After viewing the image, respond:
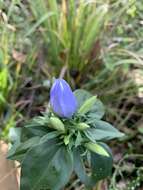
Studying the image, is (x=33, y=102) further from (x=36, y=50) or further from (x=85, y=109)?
(x=85, y=109)

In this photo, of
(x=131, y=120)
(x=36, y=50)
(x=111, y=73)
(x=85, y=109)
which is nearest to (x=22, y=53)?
(x=36, y=50)

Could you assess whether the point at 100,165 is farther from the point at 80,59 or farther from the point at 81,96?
the point at 80,59

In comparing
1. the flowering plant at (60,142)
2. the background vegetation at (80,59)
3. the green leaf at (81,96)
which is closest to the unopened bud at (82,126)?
the flowering plant at (60,142)

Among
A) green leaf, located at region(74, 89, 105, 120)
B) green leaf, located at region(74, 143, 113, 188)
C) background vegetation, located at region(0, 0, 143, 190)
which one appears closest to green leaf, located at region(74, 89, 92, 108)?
green leaf, located at region(74, 89, 105, 120)

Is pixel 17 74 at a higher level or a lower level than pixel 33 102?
higher

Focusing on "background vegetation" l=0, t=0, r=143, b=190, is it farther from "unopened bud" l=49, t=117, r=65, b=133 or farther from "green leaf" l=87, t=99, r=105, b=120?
"unopened bud" l=49, t=117, r=65, b=133
